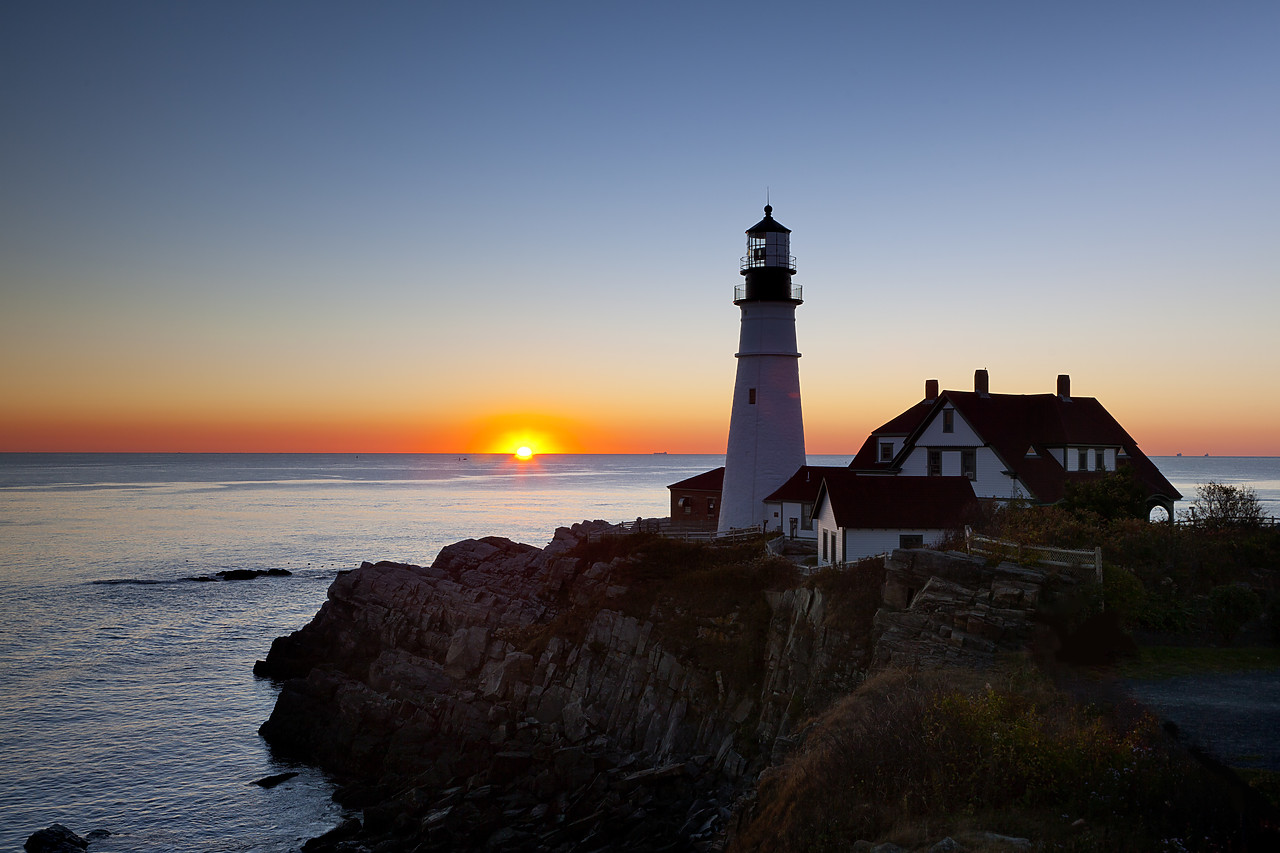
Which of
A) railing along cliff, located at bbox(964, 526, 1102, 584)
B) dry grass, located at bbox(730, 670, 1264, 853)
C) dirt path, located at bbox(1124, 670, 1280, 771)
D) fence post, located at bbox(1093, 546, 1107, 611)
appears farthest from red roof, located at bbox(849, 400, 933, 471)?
dry grass, located at bbox(730, 670, 1264, 853)

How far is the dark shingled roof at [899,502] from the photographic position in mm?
30125

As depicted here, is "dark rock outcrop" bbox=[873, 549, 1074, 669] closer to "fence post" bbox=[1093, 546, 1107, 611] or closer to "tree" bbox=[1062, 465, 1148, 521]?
"fence post" bbox=[1093, 546, 1107, 611]

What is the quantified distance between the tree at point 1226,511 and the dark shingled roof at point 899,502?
695cm

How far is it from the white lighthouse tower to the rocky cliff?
6992 millimetres

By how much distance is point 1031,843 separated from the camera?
1048 centimetres

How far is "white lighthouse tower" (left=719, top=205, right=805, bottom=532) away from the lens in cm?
3900

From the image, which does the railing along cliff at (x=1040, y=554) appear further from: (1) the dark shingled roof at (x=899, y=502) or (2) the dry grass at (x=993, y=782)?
(1) the dark shingled roof at (x=899, y=502)

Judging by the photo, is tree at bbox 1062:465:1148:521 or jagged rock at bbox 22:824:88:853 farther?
tree at bbox 1062:465:1148:521

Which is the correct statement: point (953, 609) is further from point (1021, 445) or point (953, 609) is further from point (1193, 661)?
point (1021, 445)

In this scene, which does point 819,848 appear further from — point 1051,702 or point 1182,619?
point 1182,619

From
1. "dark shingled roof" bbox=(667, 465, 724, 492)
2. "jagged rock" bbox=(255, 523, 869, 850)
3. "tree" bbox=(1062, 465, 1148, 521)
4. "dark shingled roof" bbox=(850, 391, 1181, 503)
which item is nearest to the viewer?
"jagged rock" bbox=(255, 523, 869, 850)

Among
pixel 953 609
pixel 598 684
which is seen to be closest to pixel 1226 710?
pixel 953 609

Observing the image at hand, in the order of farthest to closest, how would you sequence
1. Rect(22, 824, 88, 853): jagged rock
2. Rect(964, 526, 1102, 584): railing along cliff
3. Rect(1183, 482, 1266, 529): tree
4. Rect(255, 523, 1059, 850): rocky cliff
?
Rect(1183, 482, 1266, 529): tree
Rect(22, 824, 88, 853): jagged rock
Rect(255, 523, 1059, 850): rocky cliff
Rect(964, 526, 1102, 584): railing along cliff

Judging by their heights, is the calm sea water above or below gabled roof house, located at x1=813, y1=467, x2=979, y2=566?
below
